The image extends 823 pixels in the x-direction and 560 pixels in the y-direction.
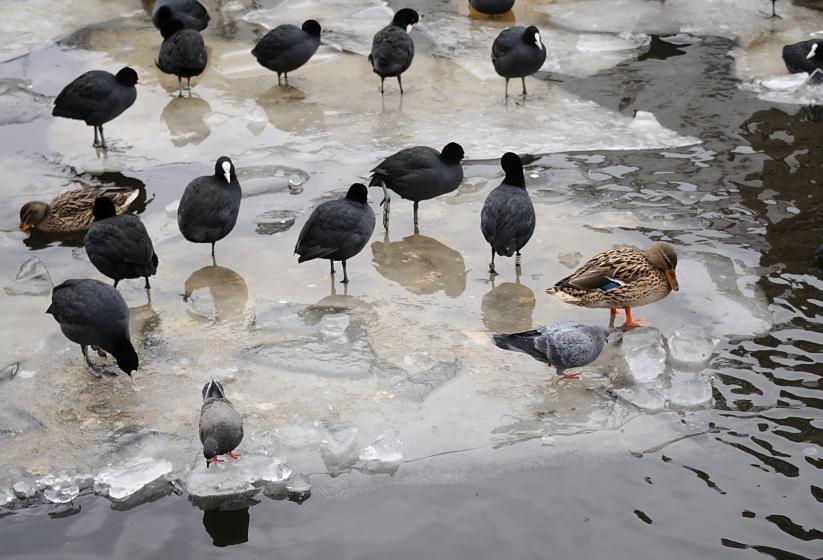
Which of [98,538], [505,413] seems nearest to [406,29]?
[505,413]

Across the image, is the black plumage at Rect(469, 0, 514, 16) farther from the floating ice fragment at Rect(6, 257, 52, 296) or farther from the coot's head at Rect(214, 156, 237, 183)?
the floating ice fragment at Rect(6, 257, 52, 296)

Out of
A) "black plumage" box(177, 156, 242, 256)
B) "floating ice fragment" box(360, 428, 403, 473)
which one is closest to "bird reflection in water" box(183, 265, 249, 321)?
"black plumage" box(177, 156, 242, 256)

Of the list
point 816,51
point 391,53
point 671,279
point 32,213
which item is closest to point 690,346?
point 671,279

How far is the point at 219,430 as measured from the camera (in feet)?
21.0

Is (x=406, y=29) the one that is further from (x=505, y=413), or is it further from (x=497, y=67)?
(x=505, y=413)

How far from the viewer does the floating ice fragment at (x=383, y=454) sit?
21.7 ft

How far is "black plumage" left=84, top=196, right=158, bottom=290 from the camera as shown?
8.23 m

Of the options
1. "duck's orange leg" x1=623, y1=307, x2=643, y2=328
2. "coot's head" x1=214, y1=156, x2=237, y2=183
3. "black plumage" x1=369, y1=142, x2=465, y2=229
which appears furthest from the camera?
"black plumage" x1=369, y1=142, x2=465, y2=229

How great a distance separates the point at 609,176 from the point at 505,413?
422 cm

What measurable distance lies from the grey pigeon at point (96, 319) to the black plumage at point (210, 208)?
4.85 feet

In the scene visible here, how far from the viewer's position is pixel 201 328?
8.13 meters

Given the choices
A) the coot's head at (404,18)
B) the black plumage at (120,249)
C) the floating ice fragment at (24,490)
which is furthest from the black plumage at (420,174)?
the floating ice fragment at (24,490)

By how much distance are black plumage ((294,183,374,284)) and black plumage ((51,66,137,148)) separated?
12.5 ft

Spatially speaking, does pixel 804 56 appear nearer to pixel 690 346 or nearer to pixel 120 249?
pixel 690 346
